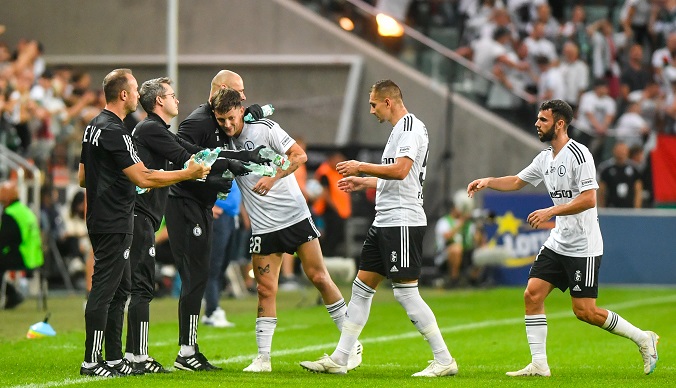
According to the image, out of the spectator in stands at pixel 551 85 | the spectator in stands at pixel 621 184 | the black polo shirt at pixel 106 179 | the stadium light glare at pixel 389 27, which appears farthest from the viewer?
the stadium light glare at pixel 389 27

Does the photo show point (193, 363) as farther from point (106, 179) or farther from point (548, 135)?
point (548, 135)

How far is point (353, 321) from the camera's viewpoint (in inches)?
373

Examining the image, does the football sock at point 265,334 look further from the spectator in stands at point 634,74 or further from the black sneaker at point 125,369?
the spectator in stands at point 634,74

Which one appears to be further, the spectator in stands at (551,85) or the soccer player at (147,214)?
the spectator in stands at (551,85)

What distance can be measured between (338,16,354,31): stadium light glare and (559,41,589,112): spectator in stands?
4577mm

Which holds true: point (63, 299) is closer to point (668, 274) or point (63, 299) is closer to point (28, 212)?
point (28, 212)

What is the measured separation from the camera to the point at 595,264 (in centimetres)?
943

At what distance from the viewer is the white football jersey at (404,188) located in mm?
9266

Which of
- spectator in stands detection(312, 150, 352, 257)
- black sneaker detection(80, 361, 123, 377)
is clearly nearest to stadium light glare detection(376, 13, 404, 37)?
spectator in stands detection(312, 150, 352, 257)

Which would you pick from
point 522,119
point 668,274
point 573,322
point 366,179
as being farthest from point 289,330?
point 522,119

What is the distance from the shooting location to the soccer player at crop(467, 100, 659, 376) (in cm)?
934

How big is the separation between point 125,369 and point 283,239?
1.67 metres

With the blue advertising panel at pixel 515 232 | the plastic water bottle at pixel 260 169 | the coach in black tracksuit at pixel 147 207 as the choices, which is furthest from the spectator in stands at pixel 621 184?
the plastic water bottle at pixel 260 169

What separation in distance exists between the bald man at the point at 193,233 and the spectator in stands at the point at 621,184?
13159 millimetres
